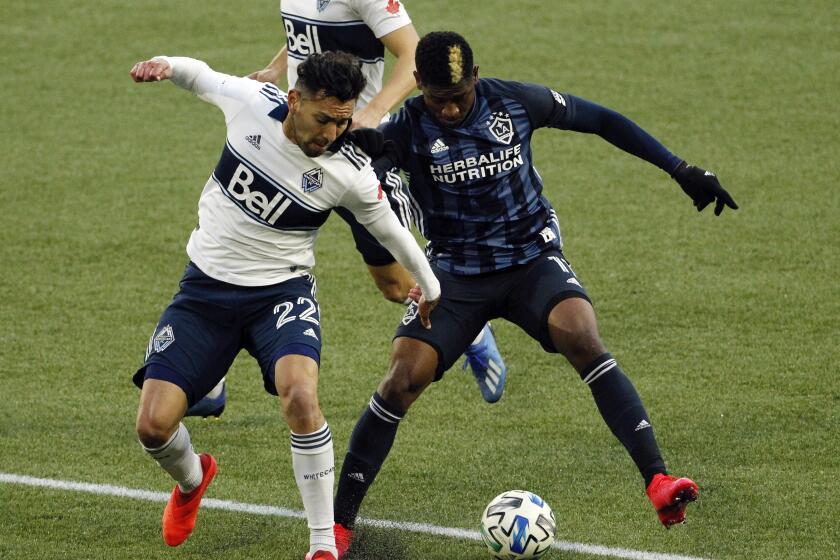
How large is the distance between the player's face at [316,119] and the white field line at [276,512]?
1.76 meters

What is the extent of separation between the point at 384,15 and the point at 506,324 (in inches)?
99.3

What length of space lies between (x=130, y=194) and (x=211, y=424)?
13.9 feet

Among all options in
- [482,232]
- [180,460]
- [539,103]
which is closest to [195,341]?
[180,460]

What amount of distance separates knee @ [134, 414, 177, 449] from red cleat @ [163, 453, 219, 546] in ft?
1.34

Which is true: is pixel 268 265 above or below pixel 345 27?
below

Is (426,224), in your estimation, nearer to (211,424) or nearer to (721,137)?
(211,424)

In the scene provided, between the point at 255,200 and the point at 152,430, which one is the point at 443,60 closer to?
the point at 255,200

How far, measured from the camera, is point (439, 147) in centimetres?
610

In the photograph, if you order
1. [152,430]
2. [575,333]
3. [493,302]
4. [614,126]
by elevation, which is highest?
[614,126]

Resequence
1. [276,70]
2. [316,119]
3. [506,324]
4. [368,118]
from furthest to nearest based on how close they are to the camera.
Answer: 1. [506,324]
2. [276,70]
3. [368,118]
4. [316,119]

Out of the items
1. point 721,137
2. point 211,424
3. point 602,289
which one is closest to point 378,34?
point 211,424

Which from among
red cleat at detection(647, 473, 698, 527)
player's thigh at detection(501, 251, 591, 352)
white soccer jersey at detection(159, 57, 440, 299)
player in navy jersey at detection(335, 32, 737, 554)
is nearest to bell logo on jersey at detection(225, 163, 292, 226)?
white soccer jersey at detection(159, 57, 440, 299)

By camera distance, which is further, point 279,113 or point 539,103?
point 539,103

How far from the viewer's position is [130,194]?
1109 centimetres
